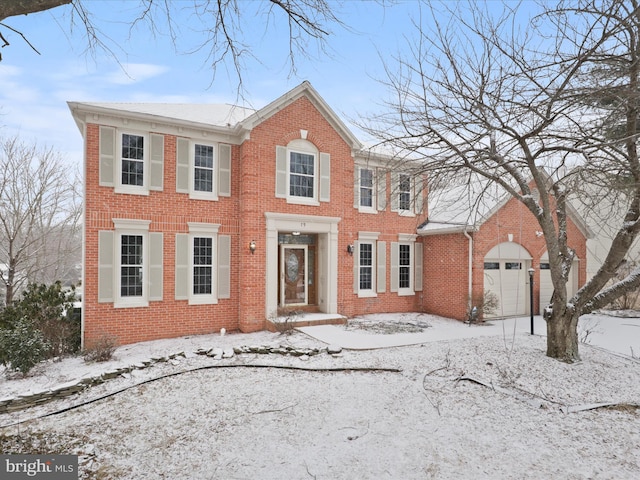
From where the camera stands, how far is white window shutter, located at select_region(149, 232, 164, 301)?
995cm

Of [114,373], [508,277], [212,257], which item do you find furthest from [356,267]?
[114,373]

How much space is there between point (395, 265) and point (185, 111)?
9.27 m

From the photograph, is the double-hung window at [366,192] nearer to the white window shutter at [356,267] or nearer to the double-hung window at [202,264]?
the white window shutter at [356,267]

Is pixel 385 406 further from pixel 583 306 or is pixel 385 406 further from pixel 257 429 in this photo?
pixel 583 306

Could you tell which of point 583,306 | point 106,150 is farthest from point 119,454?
point 583,306

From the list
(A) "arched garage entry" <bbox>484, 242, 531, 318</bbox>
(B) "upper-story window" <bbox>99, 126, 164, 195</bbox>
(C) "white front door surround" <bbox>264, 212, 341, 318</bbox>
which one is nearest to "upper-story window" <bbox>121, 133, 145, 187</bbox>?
(B) "upper-story window" <bbox>99, 126, 164, 195</bbox>

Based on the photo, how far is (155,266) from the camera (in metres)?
10.0

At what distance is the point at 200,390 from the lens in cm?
621

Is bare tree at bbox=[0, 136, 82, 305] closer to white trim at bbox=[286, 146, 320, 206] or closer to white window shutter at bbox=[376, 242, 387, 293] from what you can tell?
white trim at bbox=[286, 146, 320, 206]

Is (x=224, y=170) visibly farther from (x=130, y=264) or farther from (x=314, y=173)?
(x=130, y=264)

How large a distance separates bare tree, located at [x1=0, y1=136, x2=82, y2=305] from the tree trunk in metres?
18.8

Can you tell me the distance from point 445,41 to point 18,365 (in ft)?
33.9

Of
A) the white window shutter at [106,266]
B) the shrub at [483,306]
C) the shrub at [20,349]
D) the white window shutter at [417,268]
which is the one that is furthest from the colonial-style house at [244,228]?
the shrub at [20,349]

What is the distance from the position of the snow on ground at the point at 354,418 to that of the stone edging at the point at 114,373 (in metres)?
0.21
